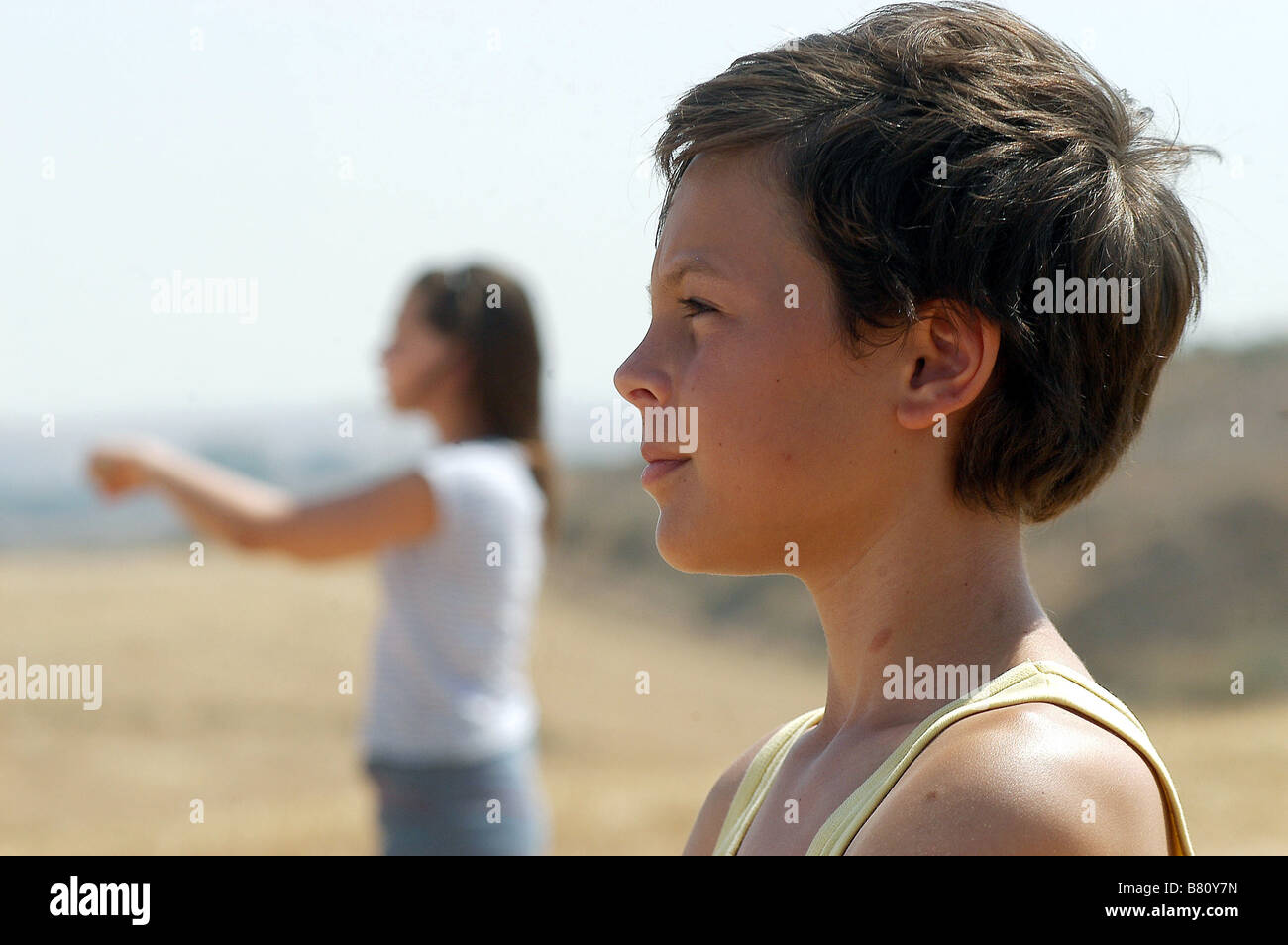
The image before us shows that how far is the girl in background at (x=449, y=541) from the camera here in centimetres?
366

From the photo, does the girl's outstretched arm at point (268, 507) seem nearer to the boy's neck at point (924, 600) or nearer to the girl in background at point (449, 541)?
the girl in background at point (449, 541)

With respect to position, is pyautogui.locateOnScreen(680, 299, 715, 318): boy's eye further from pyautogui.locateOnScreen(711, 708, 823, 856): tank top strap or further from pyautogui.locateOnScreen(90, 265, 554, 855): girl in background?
pyautogui.locateOnScreen(90, 265, 554, 855): girl in background

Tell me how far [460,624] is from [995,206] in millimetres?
2613

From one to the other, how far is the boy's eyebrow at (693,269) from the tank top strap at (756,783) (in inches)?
23.5

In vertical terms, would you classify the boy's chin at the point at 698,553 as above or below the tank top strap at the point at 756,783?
above

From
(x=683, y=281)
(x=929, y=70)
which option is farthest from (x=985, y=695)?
(x=929, y=70)

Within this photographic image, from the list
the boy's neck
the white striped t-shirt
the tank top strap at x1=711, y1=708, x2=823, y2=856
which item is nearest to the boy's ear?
the boy's neck

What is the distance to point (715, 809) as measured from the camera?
5.98ft

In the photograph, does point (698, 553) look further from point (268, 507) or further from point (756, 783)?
point (268, 507)

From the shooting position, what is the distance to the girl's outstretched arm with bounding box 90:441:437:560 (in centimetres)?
388

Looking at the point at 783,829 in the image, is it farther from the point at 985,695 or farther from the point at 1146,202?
the point at 1146,202

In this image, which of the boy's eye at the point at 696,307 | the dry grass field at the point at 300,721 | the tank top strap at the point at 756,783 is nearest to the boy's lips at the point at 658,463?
the boy's eye at the point at 696,307

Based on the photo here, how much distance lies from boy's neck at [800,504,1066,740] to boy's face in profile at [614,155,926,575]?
4cm

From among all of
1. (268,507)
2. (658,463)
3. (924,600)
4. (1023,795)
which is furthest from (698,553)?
(268,507)
